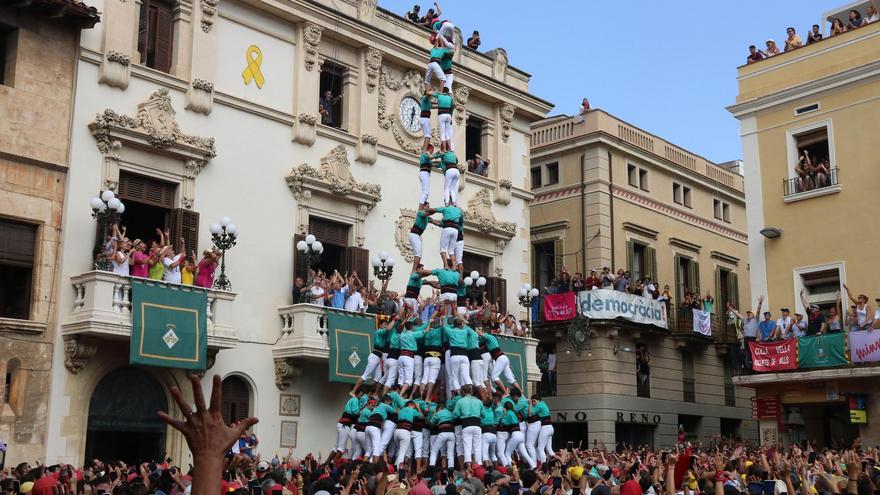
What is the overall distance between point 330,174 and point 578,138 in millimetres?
12440

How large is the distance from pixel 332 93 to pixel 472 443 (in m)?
13.1

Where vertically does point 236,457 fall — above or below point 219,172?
below

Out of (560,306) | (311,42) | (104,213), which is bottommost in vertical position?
(560,306)

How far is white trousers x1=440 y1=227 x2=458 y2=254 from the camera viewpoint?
852 inches

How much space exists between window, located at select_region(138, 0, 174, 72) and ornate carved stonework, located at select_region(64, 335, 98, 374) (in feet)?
23.4

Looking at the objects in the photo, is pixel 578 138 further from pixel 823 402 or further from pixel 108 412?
pixel 108 412

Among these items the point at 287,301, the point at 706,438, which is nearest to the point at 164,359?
the point at 287,301

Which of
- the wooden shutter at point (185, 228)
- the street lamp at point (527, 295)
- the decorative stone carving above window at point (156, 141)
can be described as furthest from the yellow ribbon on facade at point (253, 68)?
the street lamp at point (527, 295)

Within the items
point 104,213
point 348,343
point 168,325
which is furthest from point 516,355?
point 104,213

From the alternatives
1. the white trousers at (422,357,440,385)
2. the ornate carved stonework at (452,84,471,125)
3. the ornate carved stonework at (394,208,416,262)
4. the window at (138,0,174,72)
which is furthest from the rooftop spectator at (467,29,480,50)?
the white trousers at (422,357,440,385)

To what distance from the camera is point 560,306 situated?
3484cm

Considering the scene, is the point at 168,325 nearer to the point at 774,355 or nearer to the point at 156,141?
the point at 156,141

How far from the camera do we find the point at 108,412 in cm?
2277

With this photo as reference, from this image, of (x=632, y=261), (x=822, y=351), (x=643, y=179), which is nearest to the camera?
(x=822, y=351)
